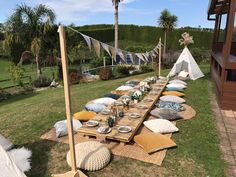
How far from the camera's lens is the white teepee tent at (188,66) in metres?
15.4

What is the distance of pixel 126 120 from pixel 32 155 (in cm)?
295

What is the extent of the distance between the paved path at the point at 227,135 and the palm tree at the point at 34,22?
14.7m

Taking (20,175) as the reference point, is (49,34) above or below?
above

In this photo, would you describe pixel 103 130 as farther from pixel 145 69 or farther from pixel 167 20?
pixel 167 20

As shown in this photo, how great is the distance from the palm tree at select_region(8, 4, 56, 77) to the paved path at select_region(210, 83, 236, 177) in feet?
48.1

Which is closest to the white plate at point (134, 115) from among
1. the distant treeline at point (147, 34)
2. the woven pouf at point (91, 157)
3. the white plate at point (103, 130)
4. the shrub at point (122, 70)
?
the white plate at point (103, 130)

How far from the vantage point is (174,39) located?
3356cm

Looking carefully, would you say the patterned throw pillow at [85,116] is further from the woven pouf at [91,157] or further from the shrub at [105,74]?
the shrub at [105,74]

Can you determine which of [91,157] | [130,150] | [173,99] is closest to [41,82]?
[173,99]

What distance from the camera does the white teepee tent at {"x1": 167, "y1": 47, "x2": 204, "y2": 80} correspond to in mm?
15390

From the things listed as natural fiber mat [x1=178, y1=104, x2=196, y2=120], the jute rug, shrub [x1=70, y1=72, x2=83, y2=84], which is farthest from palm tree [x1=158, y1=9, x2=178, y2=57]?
the jute rug

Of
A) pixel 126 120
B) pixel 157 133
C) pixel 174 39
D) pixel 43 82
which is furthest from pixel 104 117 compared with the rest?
pixel 174 39

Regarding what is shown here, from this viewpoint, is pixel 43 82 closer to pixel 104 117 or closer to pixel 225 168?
pixel 104 117

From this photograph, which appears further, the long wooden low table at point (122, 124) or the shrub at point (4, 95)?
the shrub at point (4, 95)
